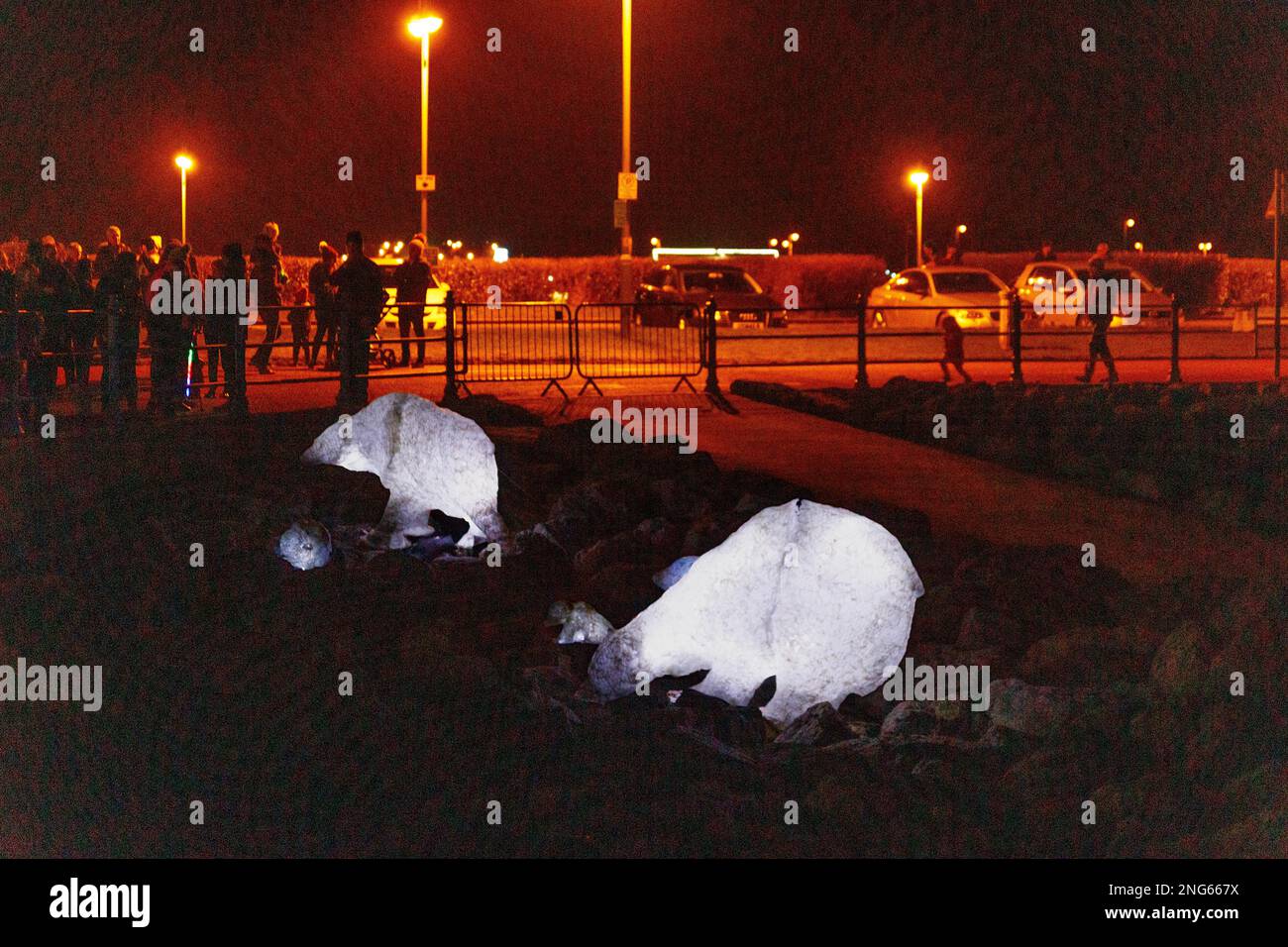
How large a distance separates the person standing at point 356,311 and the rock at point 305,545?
6890mm

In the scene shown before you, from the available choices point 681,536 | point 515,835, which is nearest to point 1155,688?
point 515,835

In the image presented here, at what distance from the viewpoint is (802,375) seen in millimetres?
25562

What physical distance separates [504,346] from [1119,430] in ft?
31.0

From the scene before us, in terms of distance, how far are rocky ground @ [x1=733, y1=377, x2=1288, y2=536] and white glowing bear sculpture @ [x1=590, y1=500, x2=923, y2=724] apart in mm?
4176

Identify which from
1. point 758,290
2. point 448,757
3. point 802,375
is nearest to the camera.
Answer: point 448,757

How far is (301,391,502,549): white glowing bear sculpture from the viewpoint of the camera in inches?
468

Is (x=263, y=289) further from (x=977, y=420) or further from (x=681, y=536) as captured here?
(x=681, y=536)

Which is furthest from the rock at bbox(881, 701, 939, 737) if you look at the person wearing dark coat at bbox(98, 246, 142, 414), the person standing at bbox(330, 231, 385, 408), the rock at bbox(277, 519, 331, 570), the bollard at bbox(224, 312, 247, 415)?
the person standing at bbox(330, 231, 385, 408)

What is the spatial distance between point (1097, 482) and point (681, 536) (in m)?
4.01

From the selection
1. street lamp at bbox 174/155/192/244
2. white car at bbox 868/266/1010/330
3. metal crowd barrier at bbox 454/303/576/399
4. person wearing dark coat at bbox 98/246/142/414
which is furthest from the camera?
street lamp at bbox 174/155/192/244

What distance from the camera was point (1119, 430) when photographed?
53.7ft

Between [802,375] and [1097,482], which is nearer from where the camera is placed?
[1097,482]

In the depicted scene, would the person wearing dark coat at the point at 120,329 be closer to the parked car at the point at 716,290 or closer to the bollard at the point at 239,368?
the bollard at the point at 239,368

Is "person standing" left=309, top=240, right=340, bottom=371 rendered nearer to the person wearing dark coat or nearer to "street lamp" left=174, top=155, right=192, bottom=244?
the person wearing dark coat
